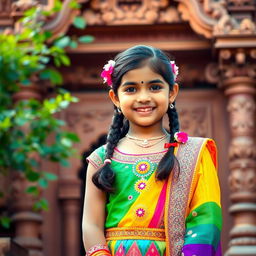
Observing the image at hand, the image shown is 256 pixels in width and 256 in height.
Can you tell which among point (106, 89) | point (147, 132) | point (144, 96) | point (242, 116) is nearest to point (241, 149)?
point (242, 116)

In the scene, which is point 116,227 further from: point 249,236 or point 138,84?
point 249,236

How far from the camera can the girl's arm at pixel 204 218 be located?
3.42m

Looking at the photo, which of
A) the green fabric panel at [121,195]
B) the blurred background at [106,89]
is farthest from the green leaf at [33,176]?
the green fabric panel at [121,195]

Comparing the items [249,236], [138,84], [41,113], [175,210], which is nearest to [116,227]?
[175,210]

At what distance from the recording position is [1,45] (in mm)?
8719

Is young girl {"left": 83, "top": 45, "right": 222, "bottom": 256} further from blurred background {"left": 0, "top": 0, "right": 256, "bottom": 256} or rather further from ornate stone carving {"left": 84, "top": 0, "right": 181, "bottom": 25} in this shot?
ornate stone carving {"left": 84, "top": 0, "right": 181, "bottom": 25}

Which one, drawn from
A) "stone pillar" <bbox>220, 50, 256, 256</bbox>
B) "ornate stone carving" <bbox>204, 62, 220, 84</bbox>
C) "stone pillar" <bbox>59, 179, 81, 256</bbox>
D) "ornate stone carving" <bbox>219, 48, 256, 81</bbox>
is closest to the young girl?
"stone pillar" <bbox>220, 50, 256, 256</bbox>

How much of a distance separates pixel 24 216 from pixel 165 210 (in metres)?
5.97

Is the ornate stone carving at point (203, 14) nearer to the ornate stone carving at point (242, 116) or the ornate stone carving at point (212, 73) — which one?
the ornate stone carving at point (212, 73)

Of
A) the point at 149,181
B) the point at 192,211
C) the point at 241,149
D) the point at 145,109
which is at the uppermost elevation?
the point at 241,149

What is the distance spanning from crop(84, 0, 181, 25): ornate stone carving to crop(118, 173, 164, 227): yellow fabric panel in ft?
20.0

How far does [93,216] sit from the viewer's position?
11.7 ft

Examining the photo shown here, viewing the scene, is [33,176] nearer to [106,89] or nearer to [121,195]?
[106,89]

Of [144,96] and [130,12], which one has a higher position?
[130,12]
